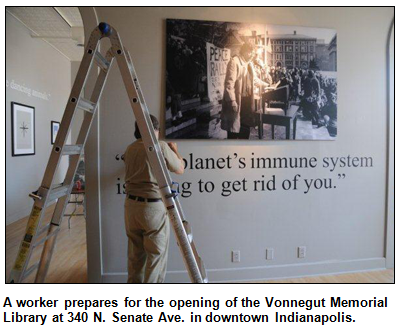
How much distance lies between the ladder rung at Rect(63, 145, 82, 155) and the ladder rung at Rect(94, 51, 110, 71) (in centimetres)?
50

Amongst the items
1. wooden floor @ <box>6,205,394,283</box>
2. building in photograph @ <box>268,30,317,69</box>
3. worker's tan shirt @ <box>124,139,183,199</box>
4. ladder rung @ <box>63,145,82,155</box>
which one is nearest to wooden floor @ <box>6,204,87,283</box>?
wooden floor @ <box>6,205,394,283</box>

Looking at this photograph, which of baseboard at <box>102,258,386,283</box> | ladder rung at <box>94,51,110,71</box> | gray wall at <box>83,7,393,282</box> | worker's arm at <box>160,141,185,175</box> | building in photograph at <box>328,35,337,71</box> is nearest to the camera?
ladder rung at <box>94,51,110,71</box>

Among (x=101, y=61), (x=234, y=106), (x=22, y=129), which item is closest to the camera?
(x=101, y=61)

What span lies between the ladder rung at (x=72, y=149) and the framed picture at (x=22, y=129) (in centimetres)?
344

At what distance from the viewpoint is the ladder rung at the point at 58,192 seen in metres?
1.37

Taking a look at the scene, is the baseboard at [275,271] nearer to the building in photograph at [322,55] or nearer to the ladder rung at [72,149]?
the ladder rung at [72,149]

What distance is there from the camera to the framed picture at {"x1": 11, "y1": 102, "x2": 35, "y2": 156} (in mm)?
4176

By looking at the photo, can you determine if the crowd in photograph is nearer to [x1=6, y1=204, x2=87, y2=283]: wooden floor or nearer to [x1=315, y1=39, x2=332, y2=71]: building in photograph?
[x1=315, y1=39, x2=332, y2=71]: building in photograph

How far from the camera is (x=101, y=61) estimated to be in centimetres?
157

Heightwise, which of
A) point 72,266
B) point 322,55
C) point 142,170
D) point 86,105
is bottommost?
point 72,266

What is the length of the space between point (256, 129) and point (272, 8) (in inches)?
42.9

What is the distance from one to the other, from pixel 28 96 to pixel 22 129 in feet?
2.03

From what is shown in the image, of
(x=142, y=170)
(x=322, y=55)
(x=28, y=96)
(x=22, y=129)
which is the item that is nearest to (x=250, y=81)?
(x=322, y=55)

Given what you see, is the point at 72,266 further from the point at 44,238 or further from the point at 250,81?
the point at 250,81
